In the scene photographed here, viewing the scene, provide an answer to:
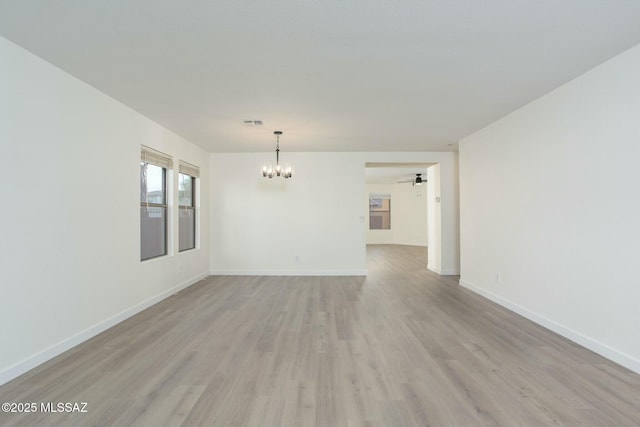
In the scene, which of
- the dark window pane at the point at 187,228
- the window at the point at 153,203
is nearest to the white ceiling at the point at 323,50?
the window at the point at 153,203

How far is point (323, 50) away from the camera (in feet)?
8.12

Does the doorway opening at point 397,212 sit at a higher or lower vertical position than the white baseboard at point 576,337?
higher

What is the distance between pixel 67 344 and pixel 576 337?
194 inches

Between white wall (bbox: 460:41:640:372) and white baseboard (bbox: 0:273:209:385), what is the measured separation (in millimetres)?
4886

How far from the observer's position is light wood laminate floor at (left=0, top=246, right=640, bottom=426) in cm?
190

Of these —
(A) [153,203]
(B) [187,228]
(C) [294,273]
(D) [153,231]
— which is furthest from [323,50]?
(C) [294,273]

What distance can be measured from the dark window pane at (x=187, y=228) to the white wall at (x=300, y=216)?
0.59m

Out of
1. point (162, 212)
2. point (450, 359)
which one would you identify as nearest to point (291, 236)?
point (162, 212)

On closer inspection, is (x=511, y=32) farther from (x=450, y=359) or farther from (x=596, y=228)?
(x=450, y=359)

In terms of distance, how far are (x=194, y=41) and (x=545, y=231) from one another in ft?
13.2

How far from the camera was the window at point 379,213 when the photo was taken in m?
13.2

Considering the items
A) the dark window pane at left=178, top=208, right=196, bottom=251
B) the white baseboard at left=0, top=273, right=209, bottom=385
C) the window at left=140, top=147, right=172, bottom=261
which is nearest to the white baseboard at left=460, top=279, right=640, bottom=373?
the white baseboard at left=0, top=273, right=209, bottom=385

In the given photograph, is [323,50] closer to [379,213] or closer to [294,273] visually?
→ [294,273]

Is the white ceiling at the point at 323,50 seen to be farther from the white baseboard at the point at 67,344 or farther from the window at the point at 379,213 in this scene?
the window at the point at 379,213
